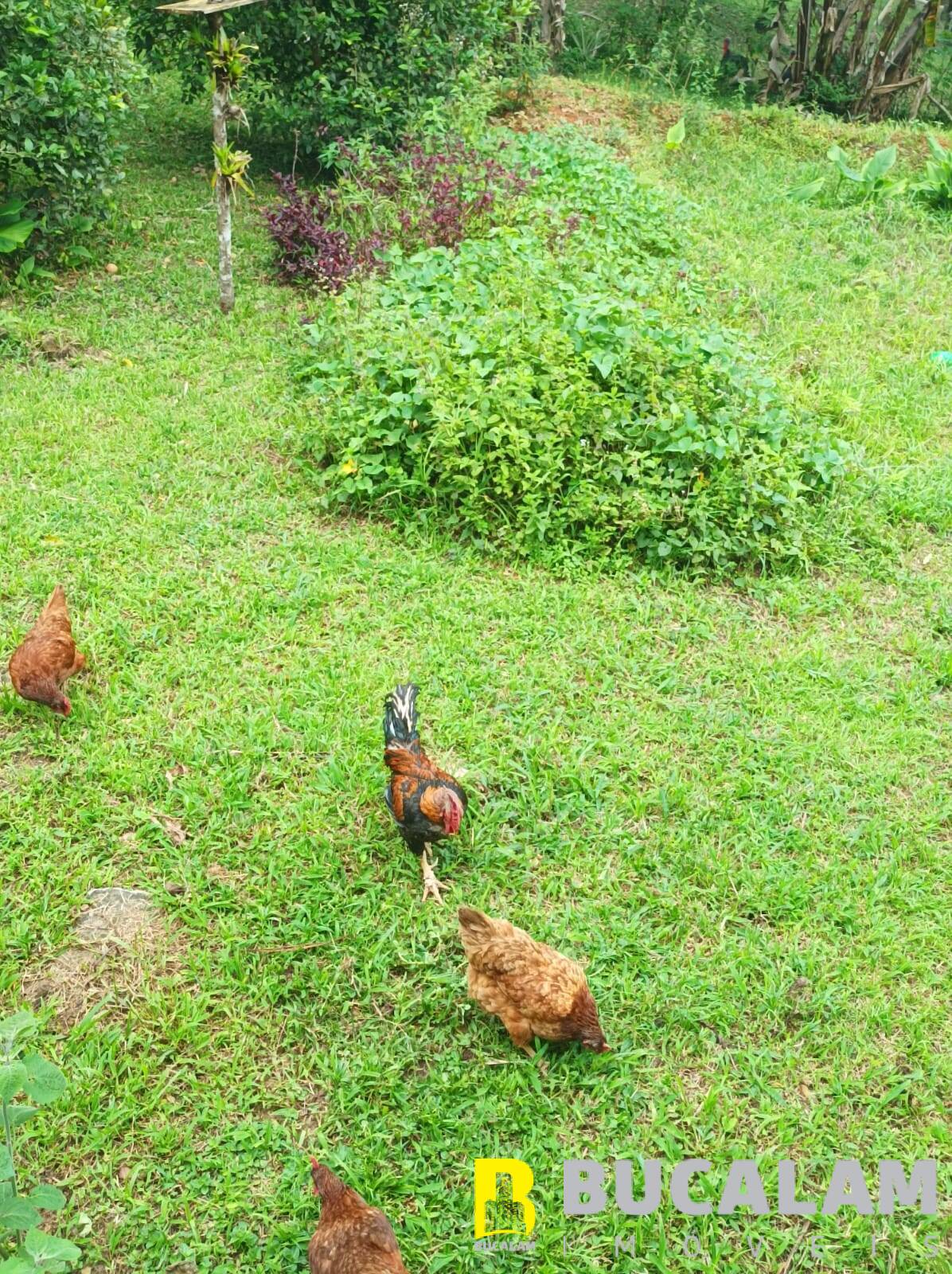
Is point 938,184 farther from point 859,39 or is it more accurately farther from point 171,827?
point 171,827

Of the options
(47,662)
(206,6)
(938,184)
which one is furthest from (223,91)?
(938,184)

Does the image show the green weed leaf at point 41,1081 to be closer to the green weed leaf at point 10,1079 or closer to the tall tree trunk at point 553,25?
the green weed leaf at point 10,1079

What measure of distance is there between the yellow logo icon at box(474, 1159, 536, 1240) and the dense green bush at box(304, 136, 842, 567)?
9.72 ft

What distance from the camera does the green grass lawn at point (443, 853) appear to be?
2.79 meters

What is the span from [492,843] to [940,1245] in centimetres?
175

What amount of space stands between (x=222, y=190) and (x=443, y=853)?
4.94 meters

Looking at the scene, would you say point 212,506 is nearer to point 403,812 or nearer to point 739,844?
point 403,812

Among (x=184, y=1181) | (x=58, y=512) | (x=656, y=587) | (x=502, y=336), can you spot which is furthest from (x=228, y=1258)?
(x=502, y=336)

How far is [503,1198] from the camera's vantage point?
2.68 m

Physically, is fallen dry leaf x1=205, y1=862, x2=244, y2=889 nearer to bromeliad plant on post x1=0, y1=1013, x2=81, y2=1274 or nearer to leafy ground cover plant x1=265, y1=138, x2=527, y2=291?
bromeliad plant on post x1=0, y1=1013, x2=81, y2=1274

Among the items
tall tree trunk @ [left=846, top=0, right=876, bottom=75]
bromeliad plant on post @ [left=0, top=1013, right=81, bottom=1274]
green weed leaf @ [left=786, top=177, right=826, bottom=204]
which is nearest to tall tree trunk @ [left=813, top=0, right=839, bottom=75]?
→ tall tree trunk @ [left=846, top=0, right=876, bottom=75]

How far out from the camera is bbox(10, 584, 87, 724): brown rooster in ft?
12.9

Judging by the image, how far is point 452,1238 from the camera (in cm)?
261

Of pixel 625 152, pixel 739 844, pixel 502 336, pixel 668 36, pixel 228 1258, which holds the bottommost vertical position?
pixel 228 1258
